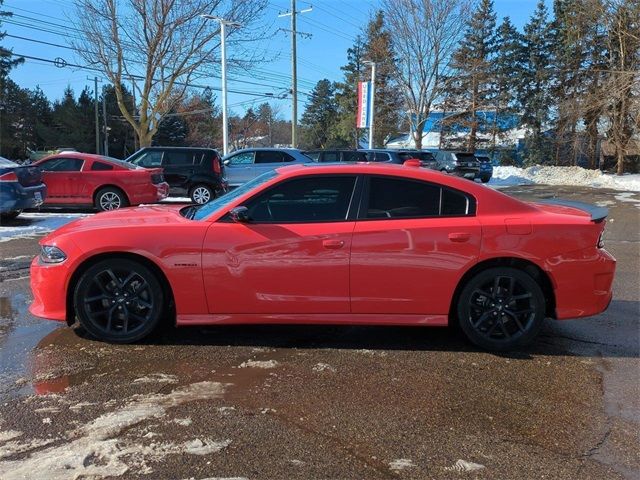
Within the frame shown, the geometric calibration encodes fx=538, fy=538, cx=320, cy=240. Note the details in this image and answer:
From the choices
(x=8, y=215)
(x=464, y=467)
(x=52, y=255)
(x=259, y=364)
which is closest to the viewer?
(x=464, y=467)

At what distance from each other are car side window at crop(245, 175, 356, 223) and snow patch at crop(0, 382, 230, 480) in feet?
5.67

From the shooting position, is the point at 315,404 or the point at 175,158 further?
the point at 175,158

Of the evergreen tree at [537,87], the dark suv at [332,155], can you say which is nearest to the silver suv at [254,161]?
the dark suv at [332,155]

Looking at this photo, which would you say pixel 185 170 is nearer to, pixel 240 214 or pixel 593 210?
pixel 240 214

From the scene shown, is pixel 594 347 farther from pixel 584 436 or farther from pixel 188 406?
pixel 188 406

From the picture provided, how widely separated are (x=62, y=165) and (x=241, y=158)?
5.28 meters

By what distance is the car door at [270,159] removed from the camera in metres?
16.4

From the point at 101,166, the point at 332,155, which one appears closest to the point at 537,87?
the point at 332,155

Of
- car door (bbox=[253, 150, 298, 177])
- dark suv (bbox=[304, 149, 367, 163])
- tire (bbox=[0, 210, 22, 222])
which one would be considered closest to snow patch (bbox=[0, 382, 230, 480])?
tire (bbox=[0, 210, 22, 222])

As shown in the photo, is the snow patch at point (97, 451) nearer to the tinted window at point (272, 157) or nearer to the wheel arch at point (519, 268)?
the wheel arch at point (519, 268)

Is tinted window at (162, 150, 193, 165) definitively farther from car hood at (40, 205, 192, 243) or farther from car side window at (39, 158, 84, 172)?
car hood at (40, 205, 192, 243)

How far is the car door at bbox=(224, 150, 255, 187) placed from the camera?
1634 cm

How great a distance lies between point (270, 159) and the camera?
651 inches

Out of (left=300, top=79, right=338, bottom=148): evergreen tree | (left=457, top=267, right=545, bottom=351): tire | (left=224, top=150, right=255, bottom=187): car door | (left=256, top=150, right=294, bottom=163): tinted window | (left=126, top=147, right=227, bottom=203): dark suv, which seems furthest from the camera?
(left=300, top=79, right=338, bottom=148): evergreen tree
